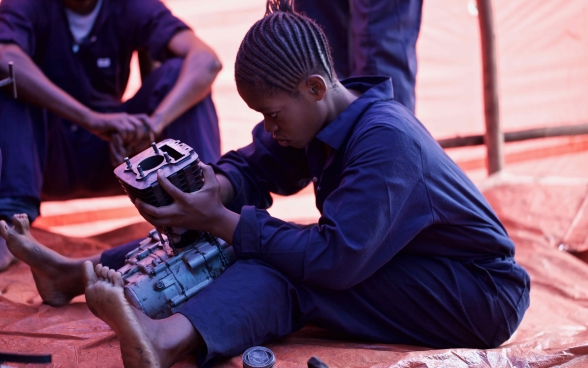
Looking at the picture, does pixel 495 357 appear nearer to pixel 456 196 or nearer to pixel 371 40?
pixel 456 196

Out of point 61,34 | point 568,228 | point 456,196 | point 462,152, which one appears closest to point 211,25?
point 61,34

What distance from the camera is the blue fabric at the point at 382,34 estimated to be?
239 cm

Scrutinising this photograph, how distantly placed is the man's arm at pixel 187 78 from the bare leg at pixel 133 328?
112cm

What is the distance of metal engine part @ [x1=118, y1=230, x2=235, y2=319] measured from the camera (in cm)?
160

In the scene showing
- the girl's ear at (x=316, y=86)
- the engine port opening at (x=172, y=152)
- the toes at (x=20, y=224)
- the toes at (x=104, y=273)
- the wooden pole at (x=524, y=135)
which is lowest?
the wooden pole at (x=524, y=135)

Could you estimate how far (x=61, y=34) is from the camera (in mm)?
2676

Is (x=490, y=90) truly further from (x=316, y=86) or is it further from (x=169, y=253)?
(x=169, y=253)

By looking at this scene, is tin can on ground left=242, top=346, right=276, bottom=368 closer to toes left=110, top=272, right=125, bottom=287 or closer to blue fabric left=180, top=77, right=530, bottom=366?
blue fabric left=180, top=77, right=530, bottom=366

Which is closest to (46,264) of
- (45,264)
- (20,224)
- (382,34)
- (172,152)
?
(45,264)

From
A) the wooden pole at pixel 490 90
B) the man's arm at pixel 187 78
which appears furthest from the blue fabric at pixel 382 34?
the wooden pole at pixel 490 90

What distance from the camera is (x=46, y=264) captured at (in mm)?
1895

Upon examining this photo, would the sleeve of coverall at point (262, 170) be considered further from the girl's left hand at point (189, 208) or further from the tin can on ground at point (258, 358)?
the tin can on ground at point (258, 358)

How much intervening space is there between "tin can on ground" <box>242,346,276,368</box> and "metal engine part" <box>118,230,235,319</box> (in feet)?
0.79

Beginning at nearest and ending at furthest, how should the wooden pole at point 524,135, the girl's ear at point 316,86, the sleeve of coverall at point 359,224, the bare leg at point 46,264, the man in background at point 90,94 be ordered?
the sleeve of coverall at point 359,224 → the girl's ear at point 316,86 → the bare leg at point 46,264 → the man in background at point 90,94 → the wooden pole at point 524,135
